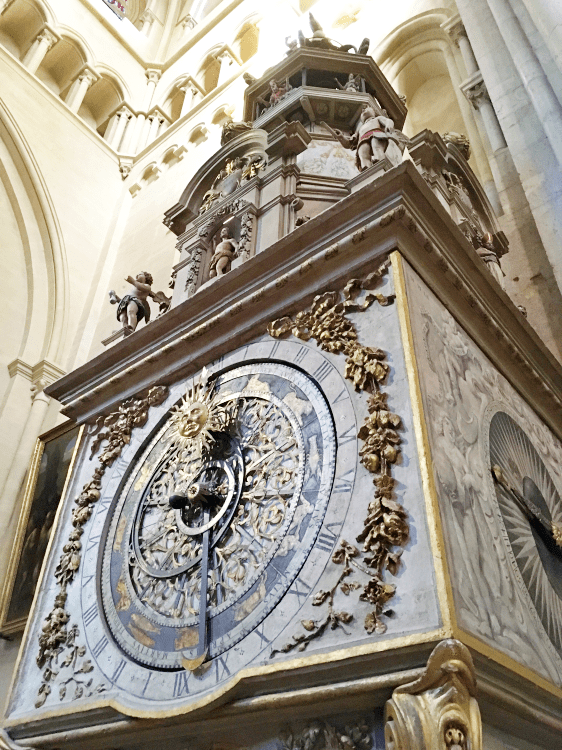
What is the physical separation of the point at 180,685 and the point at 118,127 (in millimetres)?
13914

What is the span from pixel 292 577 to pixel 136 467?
1.59 m

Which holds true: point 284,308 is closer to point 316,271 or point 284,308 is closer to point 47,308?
point 316,271

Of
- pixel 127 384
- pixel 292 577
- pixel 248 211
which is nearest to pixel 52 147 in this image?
pixel 248 211

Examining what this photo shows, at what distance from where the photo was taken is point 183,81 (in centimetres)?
1506

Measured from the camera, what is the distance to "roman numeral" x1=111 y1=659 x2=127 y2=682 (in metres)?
3.00

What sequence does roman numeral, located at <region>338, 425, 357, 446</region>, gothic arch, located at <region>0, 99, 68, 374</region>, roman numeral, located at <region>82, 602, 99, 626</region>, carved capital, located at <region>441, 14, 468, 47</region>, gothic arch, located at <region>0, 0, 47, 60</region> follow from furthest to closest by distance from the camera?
gothic arch, located at <region>0, 0, 47, 60</region>, gothic arch, located at <region>0, 99, 68, 374</region>, carved capital, located at <region>441, 14, 468, 47</region>, roman numeral, located at <region>82, 602, 99, 626</region>, roman numeral, located at <region>338, 425, 357, 446</region>

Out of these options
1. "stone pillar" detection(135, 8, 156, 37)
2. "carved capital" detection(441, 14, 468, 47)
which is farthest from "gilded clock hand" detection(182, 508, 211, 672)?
"stone pillar" detection(135, 8, 156, 37)

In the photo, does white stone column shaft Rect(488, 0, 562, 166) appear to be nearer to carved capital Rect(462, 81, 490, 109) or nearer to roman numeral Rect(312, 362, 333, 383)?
carved capital Rect(462, 81, 490, 109)

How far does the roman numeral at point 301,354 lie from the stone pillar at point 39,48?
11990 millimetres

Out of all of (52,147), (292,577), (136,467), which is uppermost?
(52,147)

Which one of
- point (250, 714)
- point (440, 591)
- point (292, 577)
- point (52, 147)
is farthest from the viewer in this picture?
point (52, 147)

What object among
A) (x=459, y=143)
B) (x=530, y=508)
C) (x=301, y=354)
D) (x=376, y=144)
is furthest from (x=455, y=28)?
(x=530, y=508)

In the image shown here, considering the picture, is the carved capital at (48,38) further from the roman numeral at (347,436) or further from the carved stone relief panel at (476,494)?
the roman numeral at (347,436)

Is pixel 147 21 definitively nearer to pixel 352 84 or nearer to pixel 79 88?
pixel 79 88
